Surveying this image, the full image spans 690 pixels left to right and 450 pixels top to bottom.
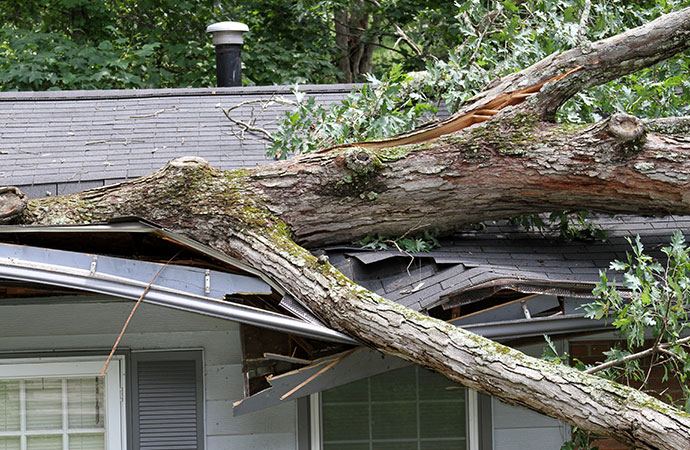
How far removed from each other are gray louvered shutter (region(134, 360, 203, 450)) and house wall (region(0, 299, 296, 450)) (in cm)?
9

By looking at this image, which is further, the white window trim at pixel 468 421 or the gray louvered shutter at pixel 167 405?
the white window trim at pixel 468 421

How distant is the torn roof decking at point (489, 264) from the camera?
169 inches

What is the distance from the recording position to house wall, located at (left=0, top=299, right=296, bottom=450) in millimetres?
5203

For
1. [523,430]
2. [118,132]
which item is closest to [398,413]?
[523,430]

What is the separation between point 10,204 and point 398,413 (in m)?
2.78

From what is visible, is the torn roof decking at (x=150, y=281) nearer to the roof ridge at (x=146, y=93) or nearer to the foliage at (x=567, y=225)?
the foliage at (x=567, y=225)

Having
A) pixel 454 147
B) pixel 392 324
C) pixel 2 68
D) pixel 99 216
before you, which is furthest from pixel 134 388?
pixel 2 68

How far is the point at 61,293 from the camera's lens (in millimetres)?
4953

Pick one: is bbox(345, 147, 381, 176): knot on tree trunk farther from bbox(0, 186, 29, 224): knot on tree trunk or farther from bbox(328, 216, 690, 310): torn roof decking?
bbox(0, 186, 29, 224): knot on tree trunk

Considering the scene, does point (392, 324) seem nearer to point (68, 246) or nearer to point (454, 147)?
point (454, 147)

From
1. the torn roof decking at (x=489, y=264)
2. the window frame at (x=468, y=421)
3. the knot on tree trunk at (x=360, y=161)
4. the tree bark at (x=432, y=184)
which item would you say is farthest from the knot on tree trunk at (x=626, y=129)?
the window frame at (x=468, y=421)

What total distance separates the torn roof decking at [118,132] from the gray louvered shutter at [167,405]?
128 cm

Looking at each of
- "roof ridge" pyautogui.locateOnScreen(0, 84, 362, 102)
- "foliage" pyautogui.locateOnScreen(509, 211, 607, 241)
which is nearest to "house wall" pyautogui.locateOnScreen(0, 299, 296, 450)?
"foliage" pyautogui.locateOnScreen(509, 211, 607, 241)

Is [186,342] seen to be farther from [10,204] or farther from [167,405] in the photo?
[10,204]
